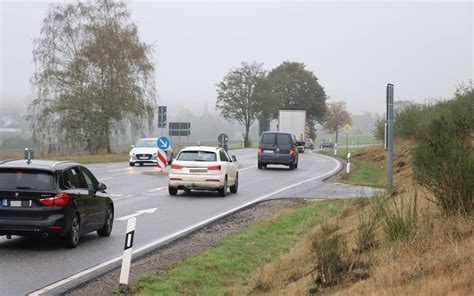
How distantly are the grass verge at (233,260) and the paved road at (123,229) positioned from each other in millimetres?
1111

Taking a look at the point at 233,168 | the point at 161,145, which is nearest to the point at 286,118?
the point at 161,145

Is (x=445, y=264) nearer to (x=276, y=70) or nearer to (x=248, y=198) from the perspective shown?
(x=248, y=198)

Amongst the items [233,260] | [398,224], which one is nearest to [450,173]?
[398,224]

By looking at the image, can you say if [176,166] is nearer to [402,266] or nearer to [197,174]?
[197,174]

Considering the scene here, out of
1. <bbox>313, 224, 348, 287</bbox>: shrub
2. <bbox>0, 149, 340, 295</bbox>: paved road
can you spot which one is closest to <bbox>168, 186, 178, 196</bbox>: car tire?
<bbox>0, 149, 340, 295</bbox>: paved road

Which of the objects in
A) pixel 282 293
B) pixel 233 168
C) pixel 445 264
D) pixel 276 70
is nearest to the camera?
pixel 445 264

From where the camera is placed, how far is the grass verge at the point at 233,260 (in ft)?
29.6

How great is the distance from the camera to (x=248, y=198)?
22.6 meters

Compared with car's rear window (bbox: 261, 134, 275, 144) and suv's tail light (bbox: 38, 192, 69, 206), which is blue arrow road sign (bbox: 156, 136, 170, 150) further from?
Result: suv's tail light (bbox: 38, 192, 69, 206)

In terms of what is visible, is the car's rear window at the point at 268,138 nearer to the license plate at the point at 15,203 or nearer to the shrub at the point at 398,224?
the license plate at the point at 15,203

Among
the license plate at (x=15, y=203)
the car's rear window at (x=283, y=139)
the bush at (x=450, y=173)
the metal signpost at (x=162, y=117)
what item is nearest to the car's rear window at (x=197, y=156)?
the license plate at (x=15, y=203)

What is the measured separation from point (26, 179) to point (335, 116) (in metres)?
123

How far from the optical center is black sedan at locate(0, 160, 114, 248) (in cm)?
1135

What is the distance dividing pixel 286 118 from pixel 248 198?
49.8 meters
